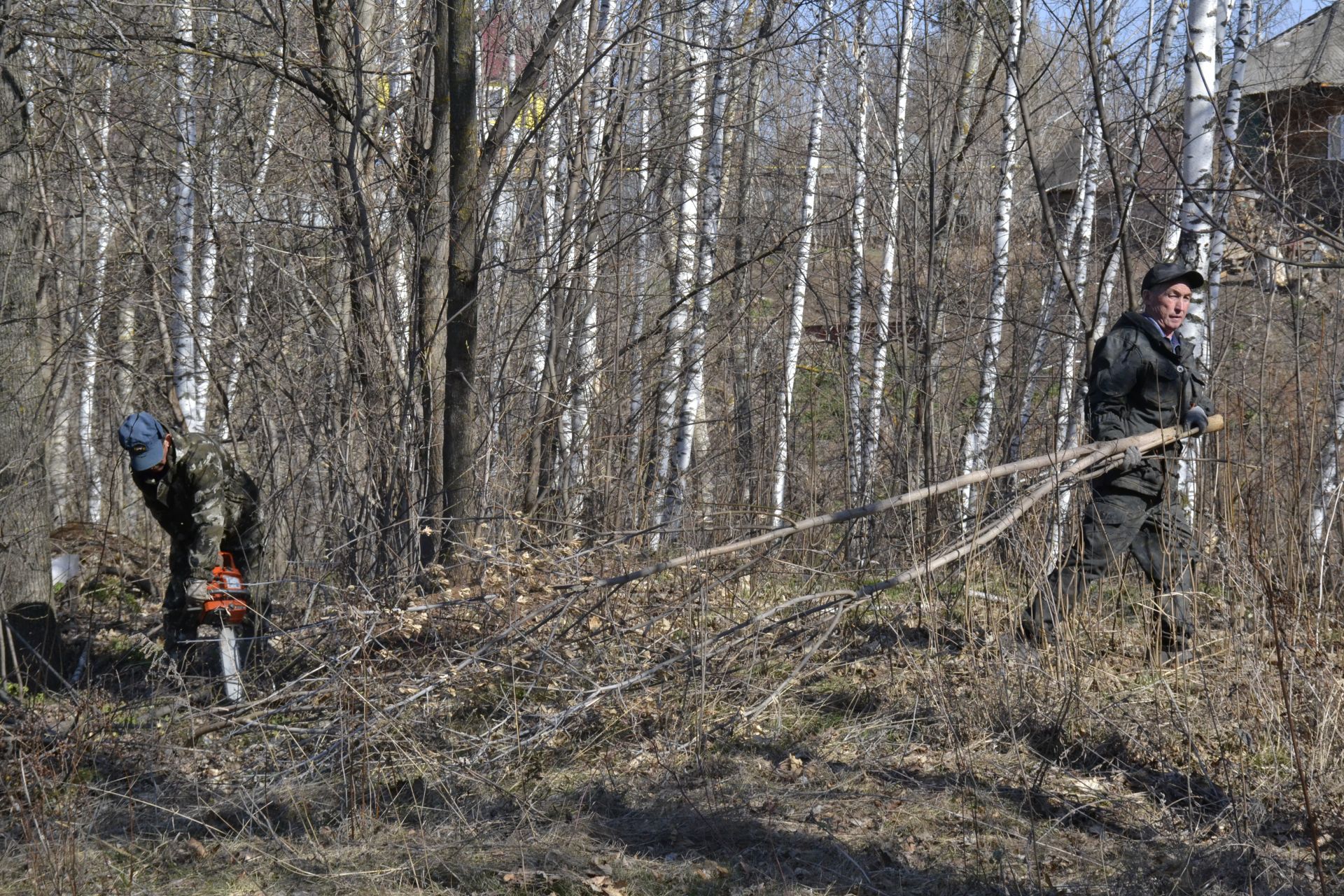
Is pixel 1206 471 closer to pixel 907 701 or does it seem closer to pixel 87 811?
pixel 907 701

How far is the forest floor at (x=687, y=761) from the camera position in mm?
3885

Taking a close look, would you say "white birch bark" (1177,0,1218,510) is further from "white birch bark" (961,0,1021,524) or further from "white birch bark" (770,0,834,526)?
"white birch bark" (770,0,834,526)

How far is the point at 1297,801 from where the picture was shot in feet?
13.3

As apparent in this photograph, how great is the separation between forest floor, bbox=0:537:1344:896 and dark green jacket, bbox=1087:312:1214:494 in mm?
616

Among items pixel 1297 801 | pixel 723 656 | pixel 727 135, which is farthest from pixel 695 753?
pixel 727 135

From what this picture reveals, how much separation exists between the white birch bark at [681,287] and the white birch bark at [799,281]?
799mm

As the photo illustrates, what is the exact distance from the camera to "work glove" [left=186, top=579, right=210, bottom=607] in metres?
6.07

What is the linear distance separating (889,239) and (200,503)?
6.15m

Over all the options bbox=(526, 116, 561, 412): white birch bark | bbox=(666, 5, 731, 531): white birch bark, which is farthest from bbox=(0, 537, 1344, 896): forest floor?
bbox=(666, 5, 731, 531): white birch bark

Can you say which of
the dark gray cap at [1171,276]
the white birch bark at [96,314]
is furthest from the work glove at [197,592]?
the dark gray cap at [1171,276]

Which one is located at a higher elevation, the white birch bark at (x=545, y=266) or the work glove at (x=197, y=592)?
the white birch bark at (x=545, y=266)

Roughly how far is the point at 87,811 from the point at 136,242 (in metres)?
4.22

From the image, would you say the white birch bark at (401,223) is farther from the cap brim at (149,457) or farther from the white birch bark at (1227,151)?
the white birch bark at (1227,151)

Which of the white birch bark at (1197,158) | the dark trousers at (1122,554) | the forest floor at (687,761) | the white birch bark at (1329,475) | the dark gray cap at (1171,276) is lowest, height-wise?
the forest floor at (687,761)
